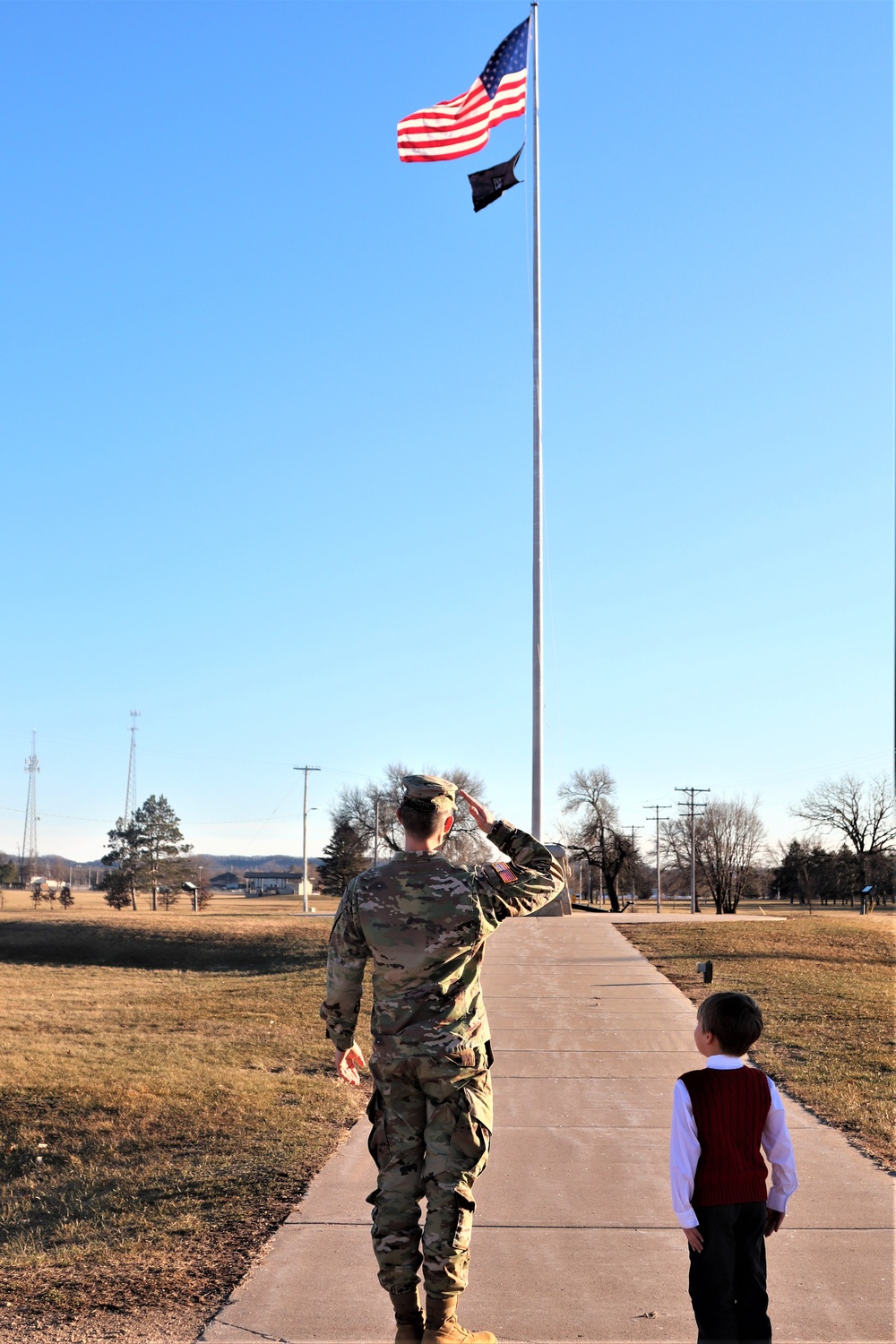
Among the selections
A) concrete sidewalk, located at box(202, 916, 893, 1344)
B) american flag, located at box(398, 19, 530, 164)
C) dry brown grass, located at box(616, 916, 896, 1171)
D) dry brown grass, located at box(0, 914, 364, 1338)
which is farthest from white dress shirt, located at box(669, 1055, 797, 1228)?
american flag, located at box(398, 19, 530, 164)

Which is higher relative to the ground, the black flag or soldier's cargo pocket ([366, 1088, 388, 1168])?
the black flag

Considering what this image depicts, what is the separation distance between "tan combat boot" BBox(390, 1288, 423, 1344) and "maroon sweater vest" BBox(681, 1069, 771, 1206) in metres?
1.09

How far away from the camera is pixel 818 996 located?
12.4m

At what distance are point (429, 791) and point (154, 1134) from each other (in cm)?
466

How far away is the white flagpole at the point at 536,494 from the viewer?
68.0ft

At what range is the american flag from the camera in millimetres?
19844

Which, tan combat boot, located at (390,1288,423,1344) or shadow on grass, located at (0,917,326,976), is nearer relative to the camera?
tan combat boot, located at (390,1288,423,1344)

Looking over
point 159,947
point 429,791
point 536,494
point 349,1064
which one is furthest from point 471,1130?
point 159,947

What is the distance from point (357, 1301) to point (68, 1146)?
3792 millimetres

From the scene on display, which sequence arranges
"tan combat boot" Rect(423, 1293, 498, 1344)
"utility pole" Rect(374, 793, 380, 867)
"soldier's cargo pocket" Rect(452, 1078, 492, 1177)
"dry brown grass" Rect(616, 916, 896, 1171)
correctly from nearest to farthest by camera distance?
"tan combat boot" Rect(423, 1293, 498, 1344) < "soldier's cargo pocket" Rect(452, 1078, 492, 1177) < "dry brown grass" Rect(616, 916, 896, 1171) < "utility pole" Rect(374, 793, 380, 867)

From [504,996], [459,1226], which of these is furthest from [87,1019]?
[459,1226]

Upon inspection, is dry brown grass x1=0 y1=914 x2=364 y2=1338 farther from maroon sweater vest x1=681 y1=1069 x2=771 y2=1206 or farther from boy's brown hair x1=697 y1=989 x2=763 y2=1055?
boy's brown hair x1=697 y1=989 x2=763 y2=1055

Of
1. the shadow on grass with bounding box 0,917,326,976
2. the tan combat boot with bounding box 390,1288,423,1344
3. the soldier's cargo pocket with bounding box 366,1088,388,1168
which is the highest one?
the soldier's cargo pocket with bounding box 366,1088,388,1168

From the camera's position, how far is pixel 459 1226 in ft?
12.0
